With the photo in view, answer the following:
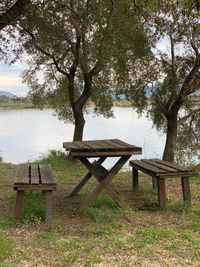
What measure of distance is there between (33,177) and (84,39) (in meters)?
6.41

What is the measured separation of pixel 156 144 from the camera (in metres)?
23.9

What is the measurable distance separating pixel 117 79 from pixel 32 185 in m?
7.72

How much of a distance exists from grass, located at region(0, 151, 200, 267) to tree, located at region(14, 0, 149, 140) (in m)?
4.92

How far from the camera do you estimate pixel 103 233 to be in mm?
5316

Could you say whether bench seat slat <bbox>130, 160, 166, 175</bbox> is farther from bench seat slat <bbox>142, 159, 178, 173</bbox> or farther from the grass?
the grass

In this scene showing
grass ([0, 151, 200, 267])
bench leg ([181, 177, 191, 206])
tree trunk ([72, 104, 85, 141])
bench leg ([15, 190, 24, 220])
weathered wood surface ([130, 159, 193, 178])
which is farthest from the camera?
tree trunk ([72, 104, 85, 141])

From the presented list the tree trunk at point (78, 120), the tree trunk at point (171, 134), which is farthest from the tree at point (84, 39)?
the tree trunk at point (171, 134)

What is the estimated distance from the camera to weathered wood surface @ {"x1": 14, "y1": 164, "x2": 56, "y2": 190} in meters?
5.70

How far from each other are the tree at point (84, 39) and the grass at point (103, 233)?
16.1 ft

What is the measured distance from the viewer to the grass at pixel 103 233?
4410 millimetres

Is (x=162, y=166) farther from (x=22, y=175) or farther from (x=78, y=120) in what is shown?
(x=78, y=120)

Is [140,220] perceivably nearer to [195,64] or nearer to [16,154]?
[195,64]

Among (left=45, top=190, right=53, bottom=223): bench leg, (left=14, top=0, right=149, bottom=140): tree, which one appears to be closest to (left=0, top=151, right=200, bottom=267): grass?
(left=45, top=190, right=53, bottom=223): bench leg

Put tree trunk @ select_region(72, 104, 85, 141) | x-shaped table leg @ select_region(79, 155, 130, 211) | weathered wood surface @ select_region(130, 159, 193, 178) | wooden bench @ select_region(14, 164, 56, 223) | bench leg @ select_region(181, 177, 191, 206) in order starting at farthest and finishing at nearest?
tree trunk @ select_region(72, 104, 85, 141) < bench leg @ select_region(181, 177, 191, 206) < weathered wood surface @ select_region(130, 159, 193, 178) < x-shaped table leg @ select_region(79, 155, 130, 211) < wooden bench @ select_region(14, 164, 56, 223)
